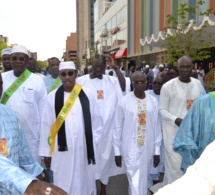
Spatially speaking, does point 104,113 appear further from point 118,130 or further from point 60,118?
point 60,118

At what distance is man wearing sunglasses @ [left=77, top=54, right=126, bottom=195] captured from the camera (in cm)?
463

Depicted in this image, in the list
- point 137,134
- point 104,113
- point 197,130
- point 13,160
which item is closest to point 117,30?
point 104,113

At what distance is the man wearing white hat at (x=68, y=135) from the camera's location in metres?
3.55

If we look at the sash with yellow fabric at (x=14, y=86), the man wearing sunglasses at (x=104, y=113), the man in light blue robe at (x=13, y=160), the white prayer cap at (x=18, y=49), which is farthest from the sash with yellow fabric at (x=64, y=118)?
the man in light blue robe at (x=13, y=160)

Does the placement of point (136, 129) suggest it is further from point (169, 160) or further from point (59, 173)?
point (59, 173)

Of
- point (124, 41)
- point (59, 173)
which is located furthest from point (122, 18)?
point (59, 173)

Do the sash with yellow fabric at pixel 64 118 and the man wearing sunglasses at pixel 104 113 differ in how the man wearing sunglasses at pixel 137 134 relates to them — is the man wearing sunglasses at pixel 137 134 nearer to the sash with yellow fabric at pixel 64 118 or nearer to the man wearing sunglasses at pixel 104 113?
the sash with yellow fabric at pixel 64 118

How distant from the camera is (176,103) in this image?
4.07 meters

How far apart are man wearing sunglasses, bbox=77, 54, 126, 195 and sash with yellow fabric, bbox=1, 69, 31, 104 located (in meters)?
1.00

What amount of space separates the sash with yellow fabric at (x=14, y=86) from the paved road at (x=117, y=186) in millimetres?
2075

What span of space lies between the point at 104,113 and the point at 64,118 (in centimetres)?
122

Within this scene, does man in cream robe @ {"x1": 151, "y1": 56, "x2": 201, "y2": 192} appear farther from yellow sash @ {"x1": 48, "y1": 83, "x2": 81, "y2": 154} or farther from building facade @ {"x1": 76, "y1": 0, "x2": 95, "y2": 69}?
building facade @ {"x1": 76, "y1": 0, "x2": 95, "y2": 69}

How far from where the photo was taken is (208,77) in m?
15.1

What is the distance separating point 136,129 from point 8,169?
286 centimetres
